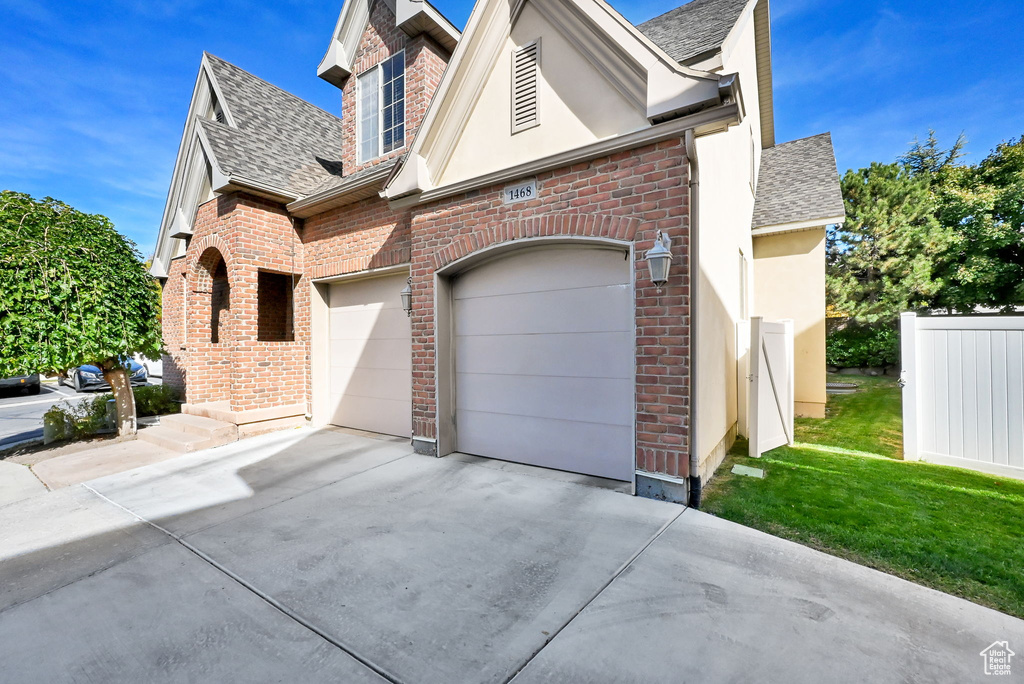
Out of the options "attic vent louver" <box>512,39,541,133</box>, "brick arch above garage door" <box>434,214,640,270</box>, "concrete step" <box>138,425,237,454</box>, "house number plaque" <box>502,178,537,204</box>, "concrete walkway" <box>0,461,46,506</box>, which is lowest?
"concrete walkway" <box>0,461,46,506</box>

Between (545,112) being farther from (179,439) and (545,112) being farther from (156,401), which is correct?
(156,401)

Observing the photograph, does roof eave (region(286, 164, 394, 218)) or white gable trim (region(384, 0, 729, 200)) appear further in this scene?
roof eave (region(286, 164, 394, 218))

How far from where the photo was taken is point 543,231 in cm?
493

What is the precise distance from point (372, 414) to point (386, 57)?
691cm

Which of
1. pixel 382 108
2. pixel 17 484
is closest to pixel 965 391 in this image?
pixel 382 108

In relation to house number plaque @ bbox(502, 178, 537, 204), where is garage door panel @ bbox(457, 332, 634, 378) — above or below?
below

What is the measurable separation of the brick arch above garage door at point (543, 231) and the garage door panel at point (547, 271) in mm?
319

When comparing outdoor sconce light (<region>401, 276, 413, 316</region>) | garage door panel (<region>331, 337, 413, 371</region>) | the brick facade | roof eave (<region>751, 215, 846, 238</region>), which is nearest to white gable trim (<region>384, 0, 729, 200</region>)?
outdoor sconce light (<region>401, 276, 413, 316</region>)

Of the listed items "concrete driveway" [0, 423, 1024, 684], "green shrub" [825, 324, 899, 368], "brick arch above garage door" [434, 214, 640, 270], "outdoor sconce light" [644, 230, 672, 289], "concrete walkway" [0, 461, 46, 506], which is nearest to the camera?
"concrete driveway" [0, 423, 1024, 684]

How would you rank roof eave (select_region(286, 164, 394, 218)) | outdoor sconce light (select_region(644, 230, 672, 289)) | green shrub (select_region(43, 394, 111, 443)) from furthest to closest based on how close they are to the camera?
green shrub (select_region(43, 394, 111, 443)) → roof eave (select_region(286, 164, 394, 218)) → outdoor sconce light (select_region(644, 230, 672, 289))

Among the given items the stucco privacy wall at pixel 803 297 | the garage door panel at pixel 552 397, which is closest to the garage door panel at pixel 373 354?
the garage door panel at pixel 552 397

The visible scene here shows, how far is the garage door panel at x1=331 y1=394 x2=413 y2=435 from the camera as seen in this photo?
7.16 meters

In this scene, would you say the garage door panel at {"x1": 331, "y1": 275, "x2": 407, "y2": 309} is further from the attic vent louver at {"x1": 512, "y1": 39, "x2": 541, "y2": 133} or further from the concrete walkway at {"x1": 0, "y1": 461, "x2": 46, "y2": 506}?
the concrete walkway at {"x1": 0, "y1": 461, "x2": 46, "y2": 506}

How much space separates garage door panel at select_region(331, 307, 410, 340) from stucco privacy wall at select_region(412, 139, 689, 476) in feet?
8.68
